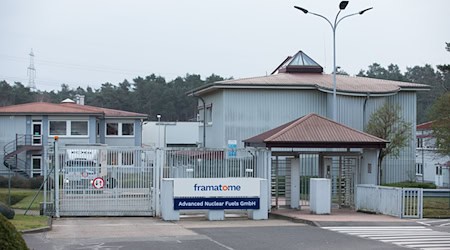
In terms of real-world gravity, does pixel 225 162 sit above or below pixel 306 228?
above

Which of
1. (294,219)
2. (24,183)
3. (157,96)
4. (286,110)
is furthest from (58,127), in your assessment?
(157,96)

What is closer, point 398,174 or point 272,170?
point 272,170

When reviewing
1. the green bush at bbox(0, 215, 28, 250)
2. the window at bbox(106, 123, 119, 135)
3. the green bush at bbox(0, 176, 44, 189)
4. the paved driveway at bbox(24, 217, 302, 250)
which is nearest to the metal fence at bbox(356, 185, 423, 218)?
the paved driveway at bbox(24, 217, 302, 250)

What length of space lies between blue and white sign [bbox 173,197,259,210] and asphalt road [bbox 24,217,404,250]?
61 centimetres

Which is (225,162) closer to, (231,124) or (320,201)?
(320,201)

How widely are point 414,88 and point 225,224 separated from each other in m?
26.7

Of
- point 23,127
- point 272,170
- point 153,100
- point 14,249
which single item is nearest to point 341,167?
point 272,170

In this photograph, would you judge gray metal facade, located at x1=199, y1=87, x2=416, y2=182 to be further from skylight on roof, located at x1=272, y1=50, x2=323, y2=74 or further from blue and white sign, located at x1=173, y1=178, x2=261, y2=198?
blue and white sign, located at x1=173, y1=178, x2=261, y2=198

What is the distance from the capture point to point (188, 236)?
71.9ft

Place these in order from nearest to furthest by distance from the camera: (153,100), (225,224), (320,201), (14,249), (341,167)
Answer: (14,249) → (225,224) → (320,201) → (341,167) → (153,100)

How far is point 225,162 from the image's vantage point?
30.5 meters

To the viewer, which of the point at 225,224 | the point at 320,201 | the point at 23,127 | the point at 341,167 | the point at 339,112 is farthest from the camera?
the point at 23,127

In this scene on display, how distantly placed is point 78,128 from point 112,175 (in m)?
34.4

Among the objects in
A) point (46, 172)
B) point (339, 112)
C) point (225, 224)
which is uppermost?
point (339, 112)
